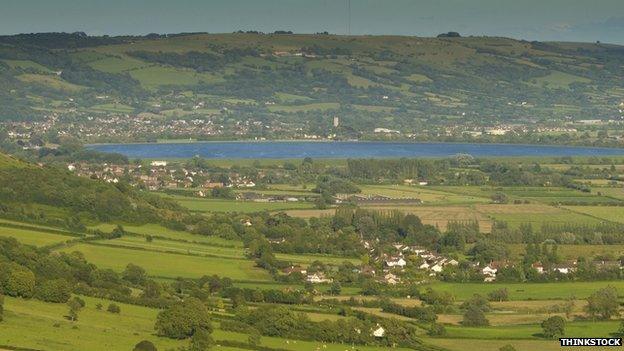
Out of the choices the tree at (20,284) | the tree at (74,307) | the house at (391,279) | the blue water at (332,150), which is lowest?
the blue water at (332,150)

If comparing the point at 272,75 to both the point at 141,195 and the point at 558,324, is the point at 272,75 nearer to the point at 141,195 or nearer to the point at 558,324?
the point at 141,195

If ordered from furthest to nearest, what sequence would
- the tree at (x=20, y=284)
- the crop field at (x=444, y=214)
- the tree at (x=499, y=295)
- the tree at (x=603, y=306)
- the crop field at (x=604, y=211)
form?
the crop field at (x=604, y=211), the crop field at (x=444, y=214), the tree at (x=499, y=295), the tree at (x=603, y=306), the tree at (x=20, y=284)

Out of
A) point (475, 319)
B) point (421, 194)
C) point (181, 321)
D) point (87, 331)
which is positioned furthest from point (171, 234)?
point (421, 194)

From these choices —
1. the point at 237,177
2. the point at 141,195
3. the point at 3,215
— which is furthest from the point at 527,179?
the point at 3,215

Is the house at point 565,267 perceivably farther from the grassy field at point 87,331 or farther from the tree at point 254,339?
the tree at point 254,339

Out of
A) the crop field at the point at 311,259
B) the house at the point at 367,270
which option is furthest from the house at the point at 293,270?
the house at the point at 367,270

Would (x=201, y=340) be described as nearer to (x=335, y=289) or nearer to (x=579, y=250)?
(x=335, y=289)
